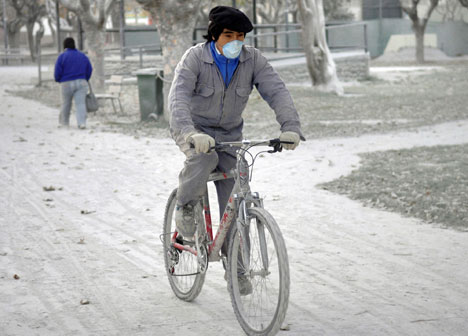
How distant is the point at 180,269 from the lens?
5488 millimetres

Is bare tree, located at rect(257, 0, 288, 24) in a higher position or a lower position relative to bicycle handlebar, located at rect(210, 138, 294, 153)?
higher

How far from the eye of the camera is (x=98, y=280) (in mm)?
5777

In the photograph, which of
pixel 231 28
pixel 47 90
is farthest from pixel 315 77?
pixel 231 28

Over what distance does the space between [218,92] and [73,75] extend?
11554 mm

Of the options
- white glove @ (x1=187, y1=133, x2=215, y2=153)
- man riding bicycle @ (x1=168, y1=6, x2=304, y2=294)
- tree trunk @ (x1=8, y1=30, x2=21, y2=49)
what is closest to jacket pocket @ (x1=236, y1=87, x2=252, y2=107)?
man riding bicycle @ (x1=168, y1=6, x2=304, y2=294)

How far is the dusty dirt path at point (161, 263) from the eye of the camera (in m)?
4.80

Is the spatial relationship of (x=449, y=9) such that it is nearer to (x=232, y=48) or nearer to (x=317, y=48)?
(x=317, y=48)

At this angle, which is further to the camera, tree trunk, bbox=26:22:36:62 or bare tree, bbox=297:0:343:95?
tree trunk, bbox=26:22:36:62

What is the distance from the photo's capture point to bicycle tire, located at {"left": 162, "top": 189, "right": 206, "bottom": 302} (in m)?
5.16

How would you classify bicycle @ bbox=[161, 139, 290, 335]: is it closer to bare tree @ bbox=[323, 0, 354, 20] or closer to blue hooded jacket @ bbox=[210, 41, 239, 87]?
blue hooded jacket @ bbox=[210, 41, 239, 87]

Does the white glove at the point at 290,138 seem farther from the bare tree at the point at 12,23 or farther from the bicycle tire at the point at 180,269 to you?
the bare tree at the point at 12,23

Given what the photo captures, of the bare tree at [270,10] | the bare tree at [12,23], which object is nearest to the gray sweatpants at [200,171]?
the bare tree at [270,10]

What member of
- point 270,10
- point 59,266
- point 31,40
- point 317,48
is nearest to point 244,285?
point 59,266

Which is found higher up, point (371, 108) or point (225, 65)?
point (225, 65)
